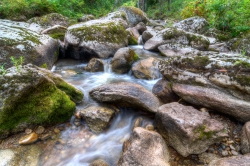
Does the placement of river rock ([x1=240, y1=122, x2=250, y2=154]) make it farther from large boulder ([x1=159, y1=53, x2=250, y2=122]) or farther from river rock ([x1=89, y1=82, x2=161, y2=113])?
river rock ([x1=89, y1=82, x2=161, y2=113])

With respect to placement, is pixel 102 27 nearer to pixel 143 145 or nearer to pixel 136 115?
pixel 136 115

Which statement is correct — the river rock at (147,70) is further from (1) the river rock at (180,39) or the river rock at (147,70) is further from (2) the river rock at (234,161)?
(2) the river rock at (234,161)

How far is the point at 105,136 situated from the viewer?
3.33m

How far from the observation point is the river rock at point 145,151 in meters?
2.38

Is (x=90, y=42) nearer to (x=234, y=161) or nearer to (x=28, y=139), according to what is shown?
(x=28, y=139)

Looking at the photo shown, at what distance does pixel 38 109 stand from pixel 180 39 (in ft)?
22.9

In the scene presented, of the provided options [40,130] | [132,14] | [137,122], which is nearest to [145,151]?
[137,122]

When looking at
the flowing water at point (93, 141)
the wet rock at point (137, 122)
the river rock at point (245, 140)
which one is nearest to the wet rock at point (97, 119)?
the flowing water at point (93, 141)

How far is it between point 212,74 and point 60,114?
11.2 ft

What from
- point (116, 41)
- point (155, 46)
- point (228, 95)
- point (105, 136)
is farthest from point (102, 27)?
point (228, 95)

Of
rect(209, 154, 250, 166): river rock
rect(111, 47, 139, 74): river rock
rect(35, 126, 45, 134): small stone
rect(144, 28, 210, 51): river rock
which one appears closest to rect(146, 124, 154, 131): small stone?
rect(209, 154, 250, 166): river rock

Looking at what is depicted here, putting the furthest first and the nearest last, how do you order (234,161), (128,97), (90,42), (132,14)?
(132,14), (90,42), (128,97), (234,161)

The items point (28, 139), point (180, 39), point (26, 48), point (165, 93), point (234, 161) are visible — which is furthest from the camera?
point (180, 39)

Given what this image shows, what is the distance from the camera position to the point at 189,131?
8.65 feet
